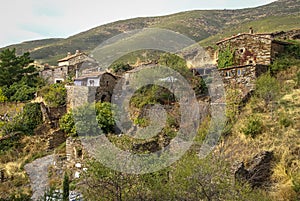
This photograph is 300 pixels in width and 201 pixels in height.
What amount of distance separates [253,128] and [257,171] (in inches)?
89.8

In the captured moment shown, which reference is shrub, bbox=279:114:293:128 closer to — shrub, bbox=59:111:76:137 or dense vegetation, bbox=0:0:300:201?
dense vegetation, bbox=0:0:300:201

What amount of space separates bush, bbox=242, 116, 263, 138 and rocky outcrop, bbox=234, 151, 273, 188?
4.73 feet

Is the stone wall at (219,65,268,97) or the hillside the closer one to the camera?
the stone wall at (219,65,268,97)

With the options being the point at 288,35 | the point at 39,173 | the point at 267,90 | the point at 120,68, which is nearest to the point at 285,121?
the point at 267,90

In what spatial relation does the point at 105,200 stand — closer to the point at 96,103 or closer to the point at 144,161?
the point at 144,161

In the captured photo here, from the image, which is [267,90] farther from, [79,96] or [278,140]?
[79,96]

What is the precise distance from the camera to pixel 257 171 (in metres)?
11.0

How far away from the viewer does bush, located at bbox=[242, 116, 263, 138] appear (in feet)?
42.2

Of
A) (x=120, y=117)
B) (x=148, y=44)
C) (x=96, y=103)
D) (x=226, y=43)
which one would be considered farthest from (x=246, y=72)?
(x=148, y=44)

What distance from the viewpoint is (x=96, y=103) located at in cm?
2081

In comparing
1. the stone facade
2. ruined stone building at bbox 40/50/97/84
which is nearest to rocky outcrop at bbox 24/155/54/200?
the stone facade

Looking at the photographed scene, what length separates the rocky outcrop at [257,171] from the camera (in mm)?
10680

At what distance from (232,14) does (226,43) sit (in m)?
59.4

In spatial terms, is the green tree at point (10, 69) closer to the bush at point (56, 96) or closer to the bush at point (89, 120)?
the bush at point (56, 96)
